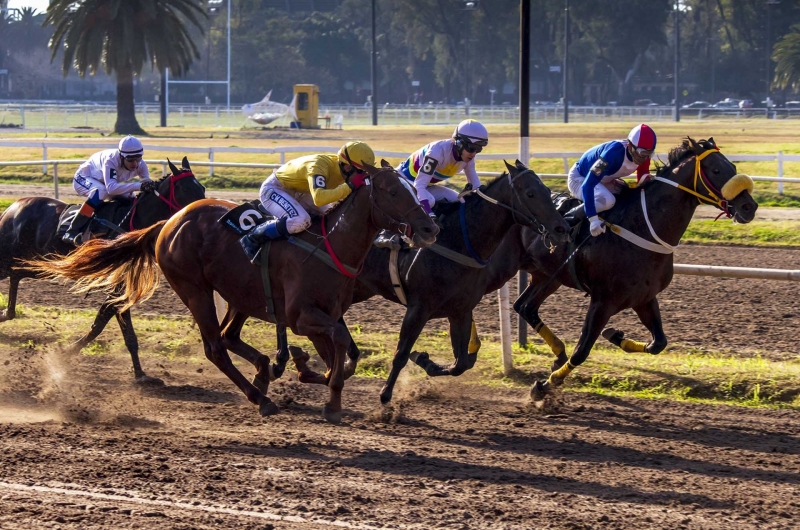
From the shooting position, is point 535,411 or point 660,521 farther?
point 535,411

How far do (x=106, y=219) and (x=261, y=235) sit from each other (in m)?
2.91

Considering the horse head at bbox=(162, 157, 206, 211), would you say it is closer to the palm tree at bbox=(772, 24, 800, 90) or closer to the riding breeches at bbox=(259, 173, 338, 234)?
the riding breeches at bbox=(259, 173, 338, 234)

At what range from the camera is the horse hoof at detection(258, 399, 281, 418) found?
686 centimetres

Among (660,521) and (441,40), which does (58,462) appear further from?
(441,40)

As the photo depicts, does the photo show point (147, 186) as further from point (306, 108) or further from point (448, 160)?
point (306, 108)

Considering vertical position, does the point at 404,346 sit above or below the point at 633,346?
above

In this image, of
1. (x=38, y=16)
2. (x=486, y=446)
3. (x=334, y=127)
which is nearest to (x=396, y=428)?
(x=486, y=446)

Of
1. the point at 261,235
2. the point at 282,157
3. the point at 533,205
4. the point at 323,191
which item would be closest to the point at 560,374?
the point at 533,205

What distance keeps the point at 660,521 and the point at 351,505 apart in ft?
4.80

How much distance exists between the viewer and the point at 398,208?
637cm

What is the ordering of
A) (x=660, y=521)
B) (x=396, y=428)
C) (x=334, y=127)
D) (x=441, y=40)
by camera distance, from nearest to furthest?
(x=660, y=521) → (x=396, y=428) → (x=334, y=127) → (x=441, y=40)

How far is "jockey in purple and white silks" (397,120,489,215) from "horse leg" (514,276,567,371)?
1.16m

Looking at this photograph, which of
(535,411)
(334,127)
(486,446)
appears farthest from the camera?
(334,127)

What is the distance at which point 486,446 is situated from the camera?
20.8 feet
